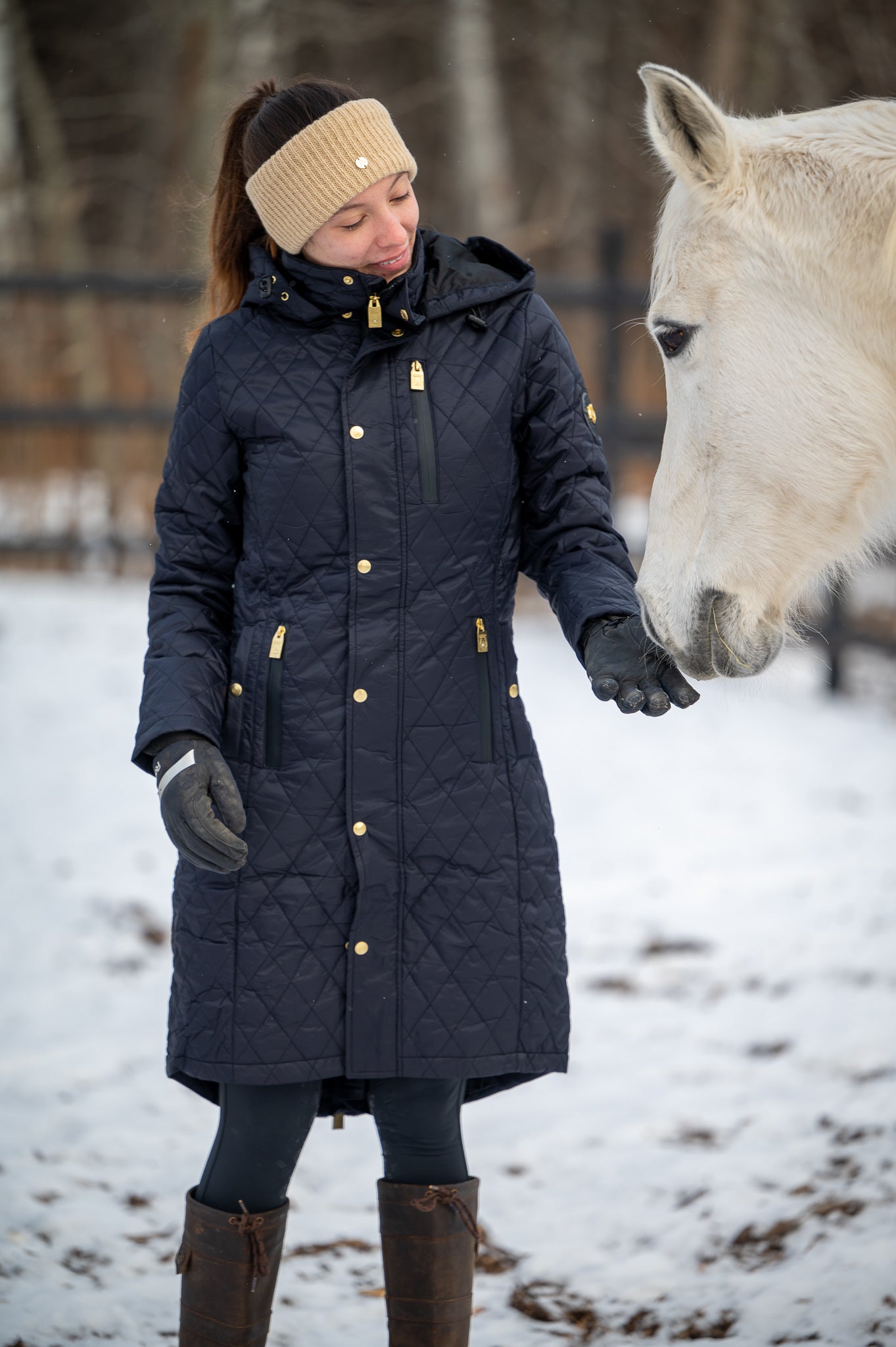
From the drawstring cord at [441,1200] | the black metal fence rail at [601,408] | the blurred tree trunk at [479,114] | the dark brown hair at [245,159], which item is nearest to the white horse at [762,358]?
the dark brown hair at [245,159]

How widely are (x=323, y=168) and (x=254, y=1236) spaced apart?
159 centimetres

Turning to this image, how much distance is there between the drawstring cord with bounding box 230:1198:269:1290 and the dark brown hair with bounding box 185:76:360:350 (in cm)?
141

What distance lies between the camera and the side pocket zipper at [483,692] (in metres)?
1.85

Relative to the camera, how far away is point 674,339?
5.96ft

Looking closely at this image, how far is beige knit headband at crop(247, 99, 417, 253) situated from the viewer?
1.74m

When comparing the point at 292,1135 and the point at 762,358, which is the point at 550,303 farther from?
the point at 292,1135

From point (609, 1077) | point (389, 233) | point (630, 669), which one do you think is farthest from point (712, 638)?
point (609, 1077)

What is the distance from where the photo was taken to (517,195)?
14531 mm

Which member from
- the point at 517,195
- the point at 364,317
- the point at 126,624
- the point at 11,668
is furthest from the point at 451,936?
the point at 517,195

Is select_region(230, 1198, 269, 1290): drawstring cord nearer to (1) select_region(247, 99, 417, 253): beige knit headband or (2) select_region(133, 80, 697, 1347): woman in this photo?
(2) select_region(133, 80, 697, 1347): woman

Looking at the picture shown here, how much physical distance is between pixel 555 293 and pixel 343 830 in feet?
19.3

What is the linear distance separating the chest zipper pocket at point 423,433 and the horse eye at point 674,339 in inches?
14.5

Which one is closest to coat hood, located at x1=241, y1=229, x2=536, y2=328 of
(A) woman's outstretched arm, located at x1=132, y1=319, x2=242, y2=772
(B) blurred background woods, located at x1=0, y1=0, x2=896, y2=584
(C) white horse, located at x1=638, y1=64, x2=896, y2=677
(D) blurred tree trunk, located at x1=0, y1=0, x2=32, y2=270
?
(A) woman's outstretched arm, located at x1=132, y1=319, x2=242, y2=772

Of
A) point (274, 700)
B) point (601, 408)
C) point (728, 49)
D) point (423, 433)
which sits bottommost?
point (274, 700)
